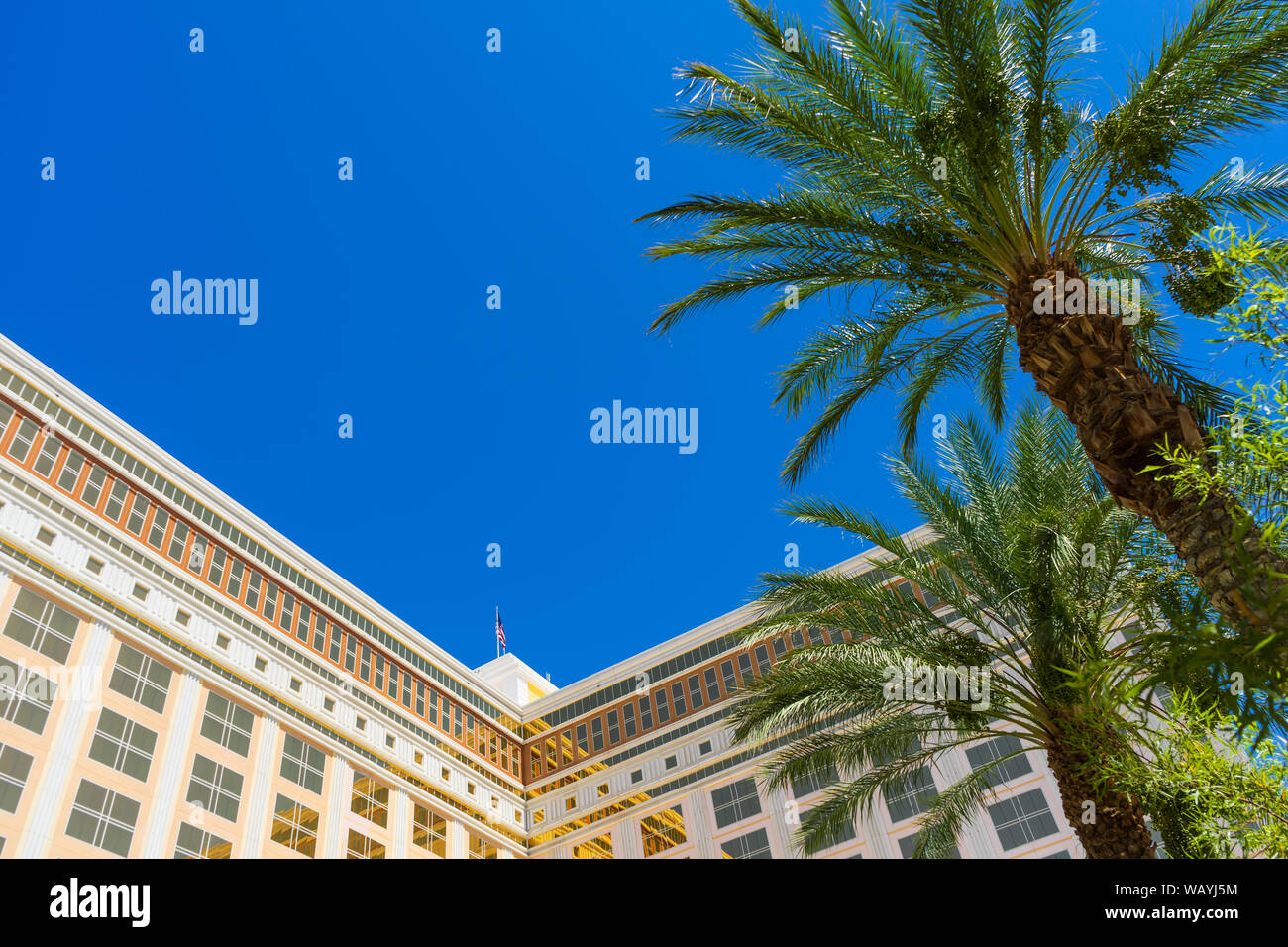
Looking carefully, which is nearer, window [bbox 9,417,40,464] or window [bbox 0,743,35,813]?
window [bbox 0,743,35,813]

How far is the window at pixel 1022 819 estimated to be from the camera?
40.2m

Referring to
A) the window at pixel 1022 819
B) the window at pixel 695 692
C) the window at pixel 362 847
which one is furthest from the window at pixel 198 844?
the window at pixel 1022 819

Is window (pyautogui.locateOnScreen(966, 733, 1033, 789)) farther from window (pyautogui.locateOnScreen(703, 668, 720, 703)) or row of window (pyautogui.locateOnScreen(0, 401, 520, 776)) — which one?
row of window (pyautogui.locateOnScreen(0, 401, 520, 776))

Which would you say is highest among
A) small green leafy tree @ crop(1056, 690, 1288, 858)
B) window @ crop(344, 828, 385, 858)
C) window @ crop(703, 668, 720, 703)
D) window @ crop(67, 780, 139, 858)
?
window @ crop(703, 668, 720, 703)

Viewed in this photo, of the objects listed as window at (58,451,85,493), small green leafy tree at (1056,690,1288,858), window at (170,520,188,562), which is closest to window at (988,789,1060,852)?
small green leafy tree at (1056,690,1288,858)

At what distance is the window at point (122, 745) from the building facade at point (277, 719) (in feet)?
0.27

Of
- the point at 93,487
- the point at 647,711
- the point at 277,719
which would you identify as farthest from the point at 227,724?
the point at 647,711

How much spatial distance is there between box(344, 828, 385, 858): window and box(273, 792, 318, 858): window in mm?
2326

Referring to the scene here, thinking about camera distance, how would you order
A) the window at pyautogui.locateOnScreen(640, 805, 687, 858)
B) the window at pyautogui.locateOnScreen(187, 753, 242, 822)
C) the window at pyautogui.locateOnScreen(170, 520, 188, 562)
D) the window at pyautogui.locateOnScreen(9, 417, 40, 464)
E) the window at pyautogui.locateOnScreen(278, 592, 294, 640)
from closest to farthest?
1. the window at pyautogui.locateOnScreen(187, 753, 242, 822)
2. the window at pyautogui.locateOnScreen(9, 417, 40, 464)
3. the window at pyautogui.locateOnScreen(170, 520, 188, 562)
4. the window at pyautogui.locateOnScreen(278, 592, 294, 640)
5. the window at pyautogui.locateOnScreen(640, 805, 687, 858)

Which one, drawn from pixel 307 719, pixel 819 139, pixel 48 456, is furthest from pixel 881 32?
pixel 307 719

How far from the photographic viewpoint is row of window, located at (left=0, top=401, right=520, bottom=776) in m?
38.6

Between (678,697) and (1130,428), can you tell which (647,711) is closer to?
(678,697)
